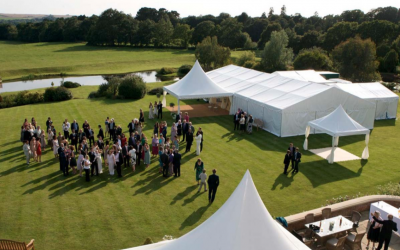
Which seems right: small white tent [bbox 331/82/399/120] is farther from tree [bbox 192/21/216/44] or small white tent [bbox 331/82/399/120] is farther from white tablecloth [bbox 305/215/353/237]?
tree [bbox 192/21/216/44]

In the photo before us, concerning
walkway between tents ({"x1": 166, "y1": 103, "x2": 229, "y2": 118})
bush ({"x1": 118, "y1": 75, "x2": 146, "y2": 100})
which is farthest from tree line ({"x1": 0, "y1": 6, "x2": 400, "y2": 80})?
walkway between tents ({"x1": 166, "y1": 103, "x2": 229, "y2": 118})

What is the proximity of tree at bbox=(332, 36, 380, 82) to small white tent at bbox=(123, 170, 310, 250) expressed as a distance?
3393 cm

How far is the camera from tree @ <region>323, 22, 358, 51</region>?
189 ft

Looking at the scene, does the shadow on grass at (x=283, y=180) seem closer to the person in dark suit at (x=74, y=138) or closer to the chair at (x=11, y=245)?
the chair at (x=11, y=245)

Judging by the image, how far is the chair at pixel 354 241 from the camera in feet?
29.5

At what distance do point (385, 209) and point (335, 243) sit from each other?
2.22 m

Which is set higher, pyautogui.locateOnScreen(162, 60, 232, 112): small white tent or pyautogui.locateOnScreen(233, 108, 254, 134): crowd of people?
pyautogui.locateOnScreen(162, 60, 232, 112): small white tent

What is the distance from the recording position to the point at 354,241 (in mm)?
9039

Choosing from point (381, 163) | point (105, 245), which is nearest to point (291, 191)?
point (381, 163)

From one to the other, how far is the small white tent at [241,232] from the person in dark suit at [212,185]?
451cm

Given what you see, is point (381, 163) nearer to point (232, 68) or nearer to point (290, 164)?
point (290, 164)

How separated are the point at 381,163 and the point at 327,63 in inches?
1130

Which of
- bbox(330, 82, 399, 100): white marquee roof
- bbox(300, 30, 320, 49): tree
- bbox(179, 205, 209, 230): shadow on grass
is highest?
bbox(300, 30, 320, 49): tree

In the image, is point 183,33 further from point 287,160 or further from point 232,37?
point 287,160
